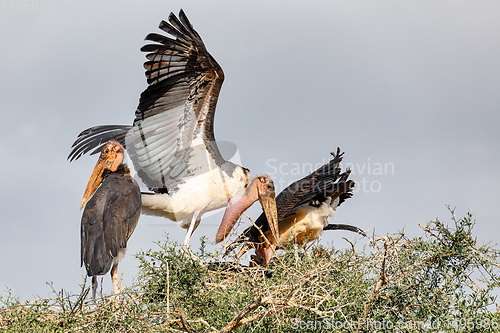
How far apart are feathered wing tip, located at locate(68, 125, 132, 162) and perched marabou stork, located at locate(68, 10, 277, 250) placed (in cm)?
102

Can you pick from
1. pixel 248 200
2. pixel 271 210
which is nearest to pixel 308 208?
pixel 271 210

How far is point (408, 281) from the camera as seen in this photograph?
13.9ft

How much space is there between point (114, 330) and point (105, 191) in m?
1.96

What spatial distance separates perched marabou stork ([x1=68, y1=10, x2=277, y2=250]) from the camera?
5750 mm

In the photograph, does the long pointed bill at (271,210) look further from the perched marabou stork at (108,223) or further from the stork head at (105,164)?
the stork head at (105,164)

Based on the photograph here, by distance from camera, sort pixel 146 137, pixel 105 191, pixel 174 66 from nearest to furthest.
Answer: pixel 105 191, pixel 174 66, pixel 146 137

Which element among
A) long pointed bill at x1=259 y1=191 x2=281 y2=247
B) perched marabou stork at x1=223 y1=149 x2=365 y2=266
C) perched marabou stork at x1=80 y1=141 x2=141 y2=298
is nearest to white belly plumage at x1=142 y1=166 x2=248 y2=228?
long pointed bill at x1=259 y1=191 x2=281 y2=247

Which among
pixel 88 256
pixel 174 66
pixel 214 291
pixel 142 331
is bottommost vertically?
pixel 142 331

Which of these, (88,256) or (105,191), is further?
(105,191)

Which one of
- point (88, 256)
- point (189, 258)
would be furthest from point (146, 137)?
point (189, 258)

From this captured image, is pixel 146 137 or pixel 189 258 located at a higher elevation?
pixel 146 137

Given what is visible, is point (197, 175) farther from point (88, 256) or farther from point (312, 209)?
point (88, 256)

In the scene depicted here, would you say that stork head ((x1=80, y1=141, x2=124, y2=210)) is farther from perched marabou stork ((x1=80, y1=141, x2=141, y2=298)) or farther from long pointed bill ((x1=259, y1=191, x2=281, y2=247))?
long pointed bill ((x1=259, y1=191, x2=281, y2=247))

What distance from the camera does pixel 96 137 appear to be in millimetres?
7672
